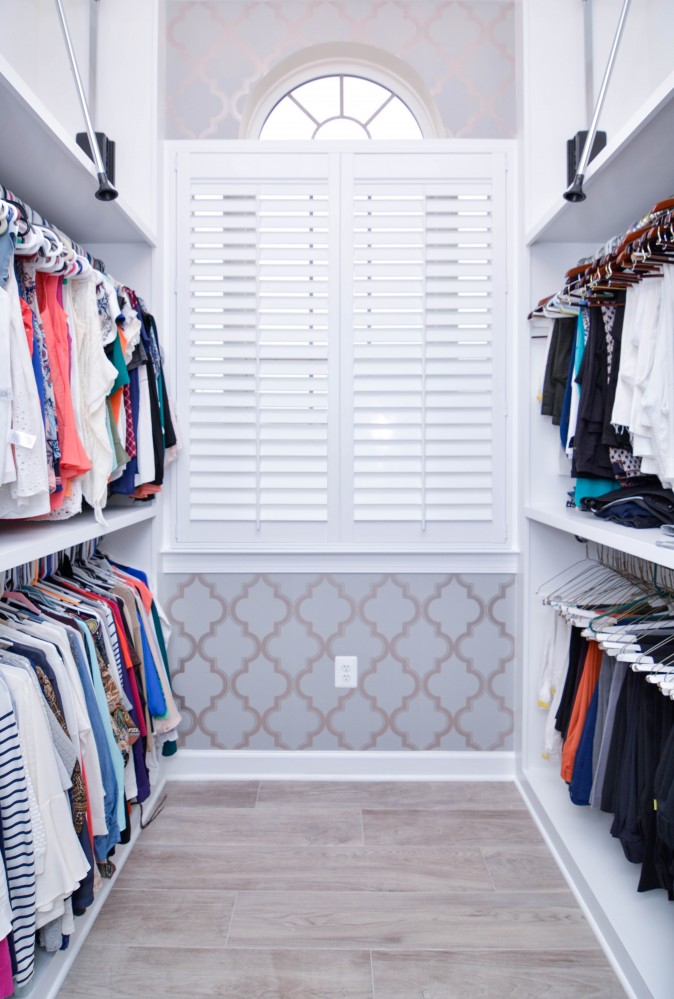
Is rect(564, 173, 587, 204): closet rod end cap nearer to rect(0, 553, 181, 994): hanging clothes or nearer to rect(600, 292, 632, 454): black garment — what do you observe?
rect(600, 292, 632, 454): black garment

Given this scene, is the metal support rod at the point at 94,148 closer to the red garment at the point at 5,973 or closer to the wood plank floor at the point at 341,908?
the red garment at the point at 5,973

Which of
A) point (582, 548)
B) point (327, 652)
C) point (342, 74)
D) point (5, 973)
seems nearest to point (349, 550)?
point (327, 652)

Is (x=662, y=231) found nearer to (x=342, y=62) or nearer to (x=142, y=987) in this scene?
(x=342, y=62)

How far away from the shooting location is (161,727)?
1950 millimetres

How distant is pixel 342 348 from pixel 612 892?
1.87 meters

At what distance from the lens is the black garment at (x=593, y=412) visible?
1766 mm

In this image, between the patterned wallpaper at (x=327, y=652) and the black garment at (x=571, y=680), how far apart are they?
0.45 m

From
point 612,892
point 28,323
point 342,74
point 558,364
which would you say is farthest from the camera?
point 342,74

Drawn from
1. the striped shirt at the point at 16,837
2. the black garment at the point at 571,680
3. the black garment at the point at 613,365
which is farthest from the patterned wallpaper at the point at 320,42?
the striped shirt at the point at 16,837

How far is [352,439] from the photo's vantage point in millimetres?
2348

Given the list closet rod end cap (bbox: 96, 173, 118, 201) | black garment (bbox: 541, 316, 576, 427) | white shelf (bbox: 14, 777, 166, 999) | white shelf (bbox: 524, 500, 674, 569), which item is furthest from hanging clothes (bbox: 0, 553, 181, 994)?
black garment (bbox: 541, 316, 576, 427)

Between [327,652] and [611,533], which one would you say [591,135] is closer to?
[611,533]

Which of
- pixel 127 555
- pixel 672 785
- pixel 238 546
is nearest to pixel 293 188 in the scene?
pixel 238 546

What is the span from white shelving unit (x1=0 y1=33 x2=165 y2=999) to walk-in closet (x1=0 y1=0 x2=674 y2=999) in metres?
0.02
